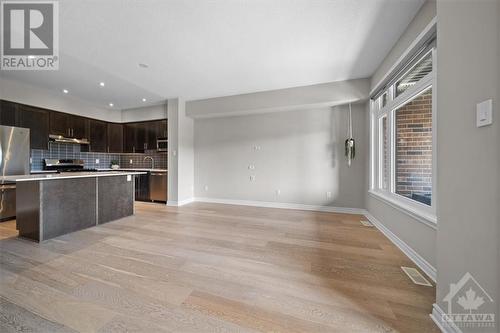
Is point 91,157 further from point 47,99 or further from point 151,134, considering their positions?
point 151,134

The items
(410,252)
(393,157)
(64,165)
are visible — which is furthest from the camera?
(64,165)

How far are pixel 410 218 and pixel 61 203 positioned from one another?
4.73 m

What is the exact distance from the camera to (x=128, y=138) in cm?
554

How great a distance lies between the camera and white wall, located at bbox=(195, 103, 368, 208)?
3996 mm

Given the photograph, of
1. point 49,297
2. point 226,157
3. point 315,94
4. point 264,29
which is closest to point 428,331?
point 49,297

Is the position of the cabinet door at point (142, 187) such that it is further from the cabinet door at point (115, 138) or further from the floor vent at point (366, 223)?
the floor vent at point (366, 223)

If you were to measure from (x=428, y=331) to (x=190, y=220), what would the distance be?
328cm

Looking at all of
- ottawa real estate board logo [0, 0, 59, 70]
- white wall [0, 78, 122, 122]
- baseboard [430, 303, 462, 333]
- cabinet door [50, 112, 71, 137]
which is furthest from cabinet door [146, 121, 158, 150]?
baseboard [430, 303, 462, 333]

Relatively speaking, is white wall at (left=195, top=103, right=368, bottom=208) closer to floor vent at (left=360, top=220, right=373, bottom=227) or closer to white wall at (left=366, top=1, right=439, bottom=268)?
floor vent at (left=360, top=220, right=373, bottom=227)

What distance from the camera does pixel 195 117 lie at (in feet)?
16.1

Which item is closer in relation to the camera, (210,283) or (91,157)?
(210,283)

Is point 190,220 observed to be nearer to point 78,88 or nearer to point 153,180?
point 153,180

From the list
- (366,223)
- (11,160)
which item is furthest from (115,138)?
(366,223)

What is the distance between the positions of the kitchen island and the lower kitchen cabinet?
5.47ft
